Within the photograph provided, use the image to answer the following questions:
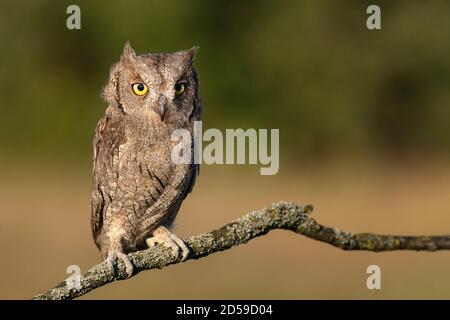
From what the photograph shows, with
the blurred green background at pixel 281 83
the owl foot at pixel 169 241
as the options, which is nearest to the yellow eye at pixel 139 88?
the owl foot at pixel 169 241

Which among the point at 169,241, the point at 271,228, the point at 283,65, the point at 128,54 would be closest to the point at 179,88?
the point at 128,54

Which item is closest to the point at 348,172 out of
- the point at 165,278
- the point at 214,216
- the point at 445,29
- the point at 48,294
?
the point at 445,29

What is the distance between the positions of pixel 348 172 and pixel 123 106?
9245mm

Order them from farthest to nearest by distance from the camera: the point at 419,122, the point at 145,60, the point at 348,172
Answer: the point at 419,122
the point at 348,172
the point at 145,60

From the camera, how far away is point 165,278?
9180mm

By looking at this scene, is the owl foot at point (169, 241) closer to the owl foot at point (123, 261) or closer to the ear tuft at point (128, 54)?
the owl foot at point (123, 261)

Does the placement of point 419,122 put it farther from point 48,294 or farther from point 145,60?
point 48,294

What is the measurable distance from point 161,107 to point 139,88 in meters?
0.16

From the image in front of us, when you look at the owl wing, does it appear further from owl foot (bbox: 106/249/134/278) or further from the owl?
owl foot (bbox: 106/249/134/278)

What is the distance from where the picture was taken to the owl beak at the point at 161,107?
136 inches

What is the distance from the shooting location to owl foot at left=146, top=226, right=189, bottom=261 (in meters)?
3.19

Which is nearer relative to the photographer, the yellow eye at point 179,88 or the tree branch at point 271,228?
the tree branch at point 271,228

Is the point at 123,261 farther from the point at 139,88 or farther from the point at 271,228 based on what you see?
the point at 139,88

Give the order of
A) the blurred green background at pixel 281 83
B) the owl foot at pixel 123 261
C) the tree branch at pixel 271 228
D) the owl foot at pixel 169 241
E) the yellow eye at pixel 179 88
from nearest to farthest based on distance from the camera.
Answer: the tree branch at pixel 271 228 → the owl foot at pixel 123 261 → the owl foot at pixel 169 241 → the yellow eye at pixel 179 88 → the blurred green background at pixel 281 83
